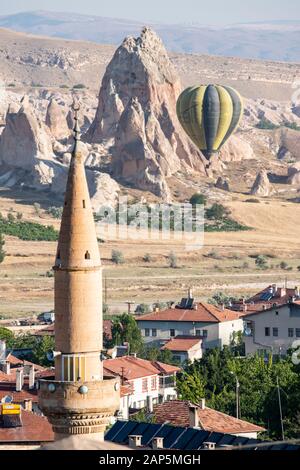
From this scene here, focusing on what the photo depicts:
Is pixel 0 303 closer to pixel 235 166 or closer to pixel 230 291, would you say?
pixel 230 291

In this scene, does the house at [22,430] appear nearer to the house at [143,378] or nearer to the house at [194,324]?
the house at [143,378]

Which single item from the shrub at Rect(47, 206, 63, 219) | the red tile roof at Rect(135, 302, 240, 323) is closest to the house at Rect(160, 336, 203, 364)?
the red tile roof at Rect(135, 302, 240, 323)

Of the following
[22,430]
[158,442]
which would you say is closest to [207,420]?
[22,430]

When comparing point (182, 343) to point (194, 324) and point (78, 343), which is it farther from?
point (78, 343)

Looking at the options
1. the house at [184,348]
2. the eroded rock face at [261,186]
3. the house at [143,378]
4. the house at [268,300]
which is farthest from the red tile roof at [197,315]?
the eroded rock face at [261,186]

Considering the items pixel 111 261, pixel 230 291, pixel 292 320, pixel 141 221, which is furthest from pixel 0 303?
pixel 141 221
